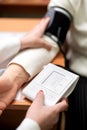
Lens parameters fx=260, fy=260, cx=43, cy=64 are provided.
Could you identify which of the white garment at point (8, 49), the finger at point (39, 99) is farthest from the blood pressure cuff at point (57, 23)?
the finger at point (39, 99)

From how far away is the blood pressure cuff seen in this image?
3.55 feet

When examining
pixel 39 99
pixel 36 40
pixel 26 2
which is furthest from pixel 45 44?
pixel 26 2

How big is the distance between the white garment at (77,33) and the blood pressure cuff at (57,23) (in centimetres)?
2

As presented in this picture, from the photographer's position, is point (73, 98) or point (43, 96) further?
point (73, 98)

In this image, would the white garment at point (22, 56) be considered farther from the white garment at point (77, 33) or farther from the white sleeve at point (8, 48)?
the white garment at point (77, 33)

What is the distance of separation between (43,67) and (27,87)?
141mm

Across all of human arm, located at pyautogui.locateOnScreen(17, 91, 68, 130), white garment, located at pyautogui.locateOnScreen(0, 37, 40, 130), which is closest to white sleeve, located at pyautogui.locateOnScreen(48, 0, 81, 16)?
white garment, located at pyautogui.locateOnScreen(0, 37, 40, 130)

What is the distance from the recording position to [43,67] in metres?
1.00

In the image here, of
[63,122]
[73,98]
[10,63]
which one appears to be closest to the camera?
[10,63]

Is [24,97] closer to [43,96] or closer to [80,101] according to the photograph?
[43,96]

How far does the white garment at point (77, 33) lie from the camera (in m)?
1.07

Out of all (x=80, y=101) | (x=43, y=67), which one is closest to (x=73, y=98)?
(x=80, y=101)

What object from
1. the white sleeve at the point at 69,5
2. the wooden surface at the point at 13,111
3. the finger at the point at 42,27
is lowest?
the wooden surface at the point at 13,111

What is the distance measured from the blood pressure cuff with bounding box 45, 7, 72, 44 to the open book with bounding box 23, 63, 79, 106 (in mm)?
214
